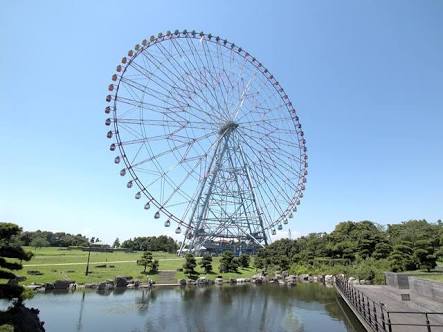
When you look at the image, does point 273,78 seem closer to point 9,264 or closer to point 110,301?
point 110,301

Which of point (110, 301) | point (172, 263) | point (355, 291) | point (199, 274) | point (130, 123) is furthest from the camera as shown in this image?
point (172, 263)

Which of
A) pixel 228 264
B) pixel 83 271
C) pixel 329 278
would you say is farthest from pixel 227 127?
pixel 83 271

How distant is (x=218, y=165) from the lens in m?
39.8

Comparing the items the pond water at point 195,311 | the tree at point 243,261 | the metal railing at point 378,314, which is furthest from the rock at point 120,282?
the metal railing at point 378,314

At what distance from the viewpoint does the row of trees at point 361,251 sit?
99.9 feet

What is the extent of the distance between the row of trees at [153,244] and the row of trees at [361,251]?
32023mm

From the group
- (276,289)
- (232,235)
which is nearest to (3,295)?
(276,289)

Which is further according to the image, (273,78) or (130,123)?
(273,78)

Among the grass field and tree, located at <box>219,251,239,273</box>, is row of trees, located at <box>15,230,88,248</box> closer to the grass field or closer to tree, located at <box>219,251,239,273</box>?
the grass field

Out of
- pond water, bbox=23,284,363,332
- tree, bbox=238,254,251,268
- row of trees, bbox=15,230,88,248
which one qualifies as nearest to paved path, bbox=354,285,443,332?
pond water, bbox=23,284,363,332

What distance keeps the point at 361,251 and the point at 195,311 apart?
28.5m

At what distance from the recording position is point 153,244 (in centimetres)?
7788

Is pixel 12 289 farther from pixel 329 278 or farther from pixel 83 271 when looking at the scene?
pixel 329 278

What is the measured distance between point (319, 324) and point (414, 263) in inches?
697
